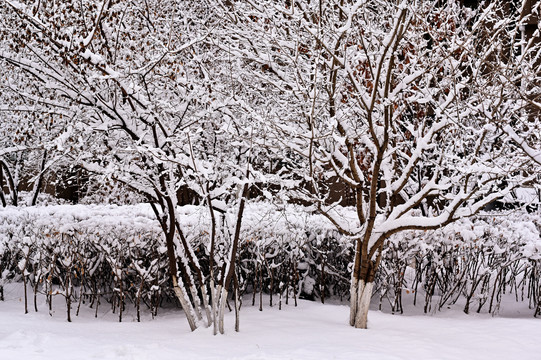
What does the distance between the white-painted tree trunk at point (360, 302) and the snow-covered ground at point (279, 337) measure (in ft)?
0.50

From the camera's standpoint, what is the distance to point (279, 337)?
17.8 ft

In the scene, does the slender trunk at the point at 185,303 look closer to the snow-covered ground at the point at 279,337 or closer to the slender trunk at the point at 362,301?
the snow-covered ground at the point at 279,337

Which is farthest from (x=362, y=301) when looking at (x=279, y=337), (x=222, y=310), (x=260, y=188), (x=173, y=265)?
(x=173, y=265)

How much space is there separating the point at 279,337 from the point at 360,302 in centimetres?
104

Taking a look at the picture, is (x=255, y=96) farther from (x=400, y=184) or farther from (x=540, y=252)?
(x=540, y=252)

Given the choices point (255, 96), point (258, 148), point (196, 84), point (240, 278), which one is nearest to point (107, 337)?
point (240, 278)

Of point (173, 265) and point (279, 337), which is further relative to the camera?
point (173, 265)

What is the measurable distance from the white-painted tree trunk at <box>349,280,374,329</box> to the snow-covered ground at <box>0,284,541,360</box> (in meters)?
0.15

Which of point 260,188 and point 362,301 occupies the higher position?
point 260,188

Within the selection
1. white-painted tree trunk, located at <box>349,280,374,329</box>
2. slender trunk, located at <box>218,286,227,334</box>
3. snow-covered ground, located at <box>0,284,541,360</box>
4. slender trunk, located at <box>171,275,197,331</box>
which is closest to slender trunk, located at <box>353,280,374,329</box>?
white-painted tree trunk, located at <box>349,280,374,329</box>

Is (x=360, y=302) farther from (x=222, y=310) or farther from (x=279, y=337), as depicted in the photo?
(x=222, y=310)

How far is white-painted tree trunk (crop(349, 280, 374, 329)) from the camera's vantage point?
579 centimetres

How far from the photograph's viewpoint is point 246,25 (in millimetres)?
6320

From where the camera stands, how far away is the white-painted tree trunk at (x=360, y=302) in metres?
5.79
